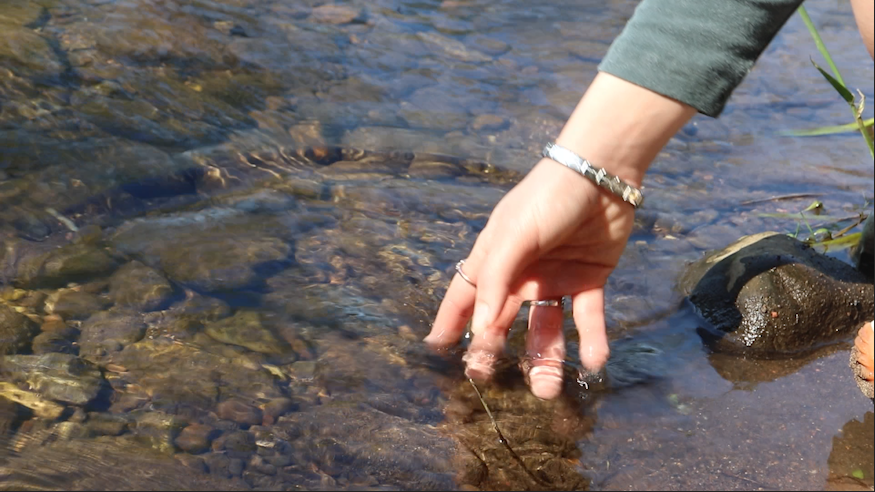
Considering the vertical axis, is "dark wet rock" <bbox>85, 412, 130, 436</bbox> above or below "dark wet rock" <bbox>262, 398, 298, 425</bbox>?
above

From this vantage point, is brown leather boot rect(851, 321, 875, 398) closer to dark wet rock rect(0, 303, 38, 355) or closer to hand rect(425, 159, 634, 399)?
hand rect(425, 159, 634, 399)

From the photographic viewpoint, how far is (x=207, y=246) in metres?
3.43

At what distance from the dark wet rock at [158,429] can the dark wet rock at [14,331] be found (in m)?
0.57

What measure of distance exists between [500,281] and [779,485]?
924mm

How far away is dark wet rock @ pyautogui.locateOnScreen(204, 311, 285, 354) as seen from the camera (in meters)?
2.87

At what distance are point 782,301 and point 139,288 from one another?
2392 mm

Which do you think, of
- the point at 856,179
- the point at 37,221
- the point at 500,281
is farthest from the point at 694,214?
the point at 37,221

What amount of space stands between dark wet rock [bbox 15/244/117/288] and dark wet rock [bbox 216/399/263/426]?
95cm

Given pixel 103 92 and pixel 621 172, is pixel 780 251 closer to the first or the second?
pixel 621 172

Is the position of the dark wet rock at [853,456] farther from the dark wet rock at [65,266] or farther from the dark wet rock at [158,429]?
the dark wet rock at [65,266]

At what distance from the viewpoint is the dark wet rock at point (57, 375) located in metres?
2.48

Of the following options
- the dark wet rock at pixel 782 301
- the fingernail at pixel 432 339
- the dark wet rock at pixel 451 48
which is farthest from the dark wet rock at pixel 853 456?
the dark wet rock at pixel 451 48

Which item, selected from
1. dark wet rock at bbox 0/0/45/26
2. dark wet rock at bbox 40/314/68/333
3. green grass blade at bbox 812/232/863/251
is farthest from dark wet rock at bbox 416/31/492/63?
dark wet rock at bbox 40/314/68/333

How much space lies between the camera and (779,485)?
2199mm
